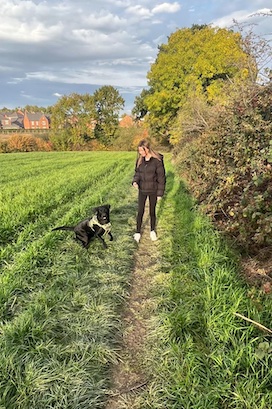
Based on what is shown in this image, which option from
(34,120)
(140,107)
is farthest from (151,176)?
(34,120)

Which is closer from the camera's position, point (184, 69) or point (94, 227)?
point (94, 227)

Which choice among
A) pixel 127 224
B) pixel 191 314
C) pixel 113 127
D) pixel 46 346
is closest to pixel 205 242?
pixel 191 314

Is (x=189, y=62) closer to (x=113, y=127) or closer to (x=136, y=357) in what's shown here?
(x=113, y=127)

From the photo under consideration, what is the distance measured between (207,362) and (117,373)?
814mm

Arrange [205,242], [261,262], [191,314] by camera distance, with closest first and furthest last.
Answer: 1. [191,314]
2. [261,262]
3. [205,242]

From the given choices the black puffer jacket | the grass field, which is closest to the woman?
the black puffer jacket

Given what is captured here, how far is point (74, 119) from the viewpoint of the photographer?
51.4 meters

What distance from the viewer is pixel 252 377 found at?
231cm

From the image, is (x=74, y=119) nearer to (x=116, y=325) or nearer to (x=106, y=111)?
(x=106, y=111)

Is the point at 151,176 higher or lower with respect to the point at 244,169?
lower

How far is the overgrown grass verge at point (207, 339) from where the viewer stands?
7.32ft

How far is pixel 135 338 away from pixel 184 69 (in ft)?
102

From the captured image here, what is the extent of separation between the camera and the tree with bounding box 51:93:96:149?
50344mm

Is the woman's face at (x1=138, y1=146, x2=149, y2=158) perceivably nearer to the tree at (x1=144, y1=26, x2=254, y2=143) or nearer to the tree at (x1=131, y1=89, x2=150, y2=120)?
the tree at (x1=144, y1=26, x2=254, y2=143)
